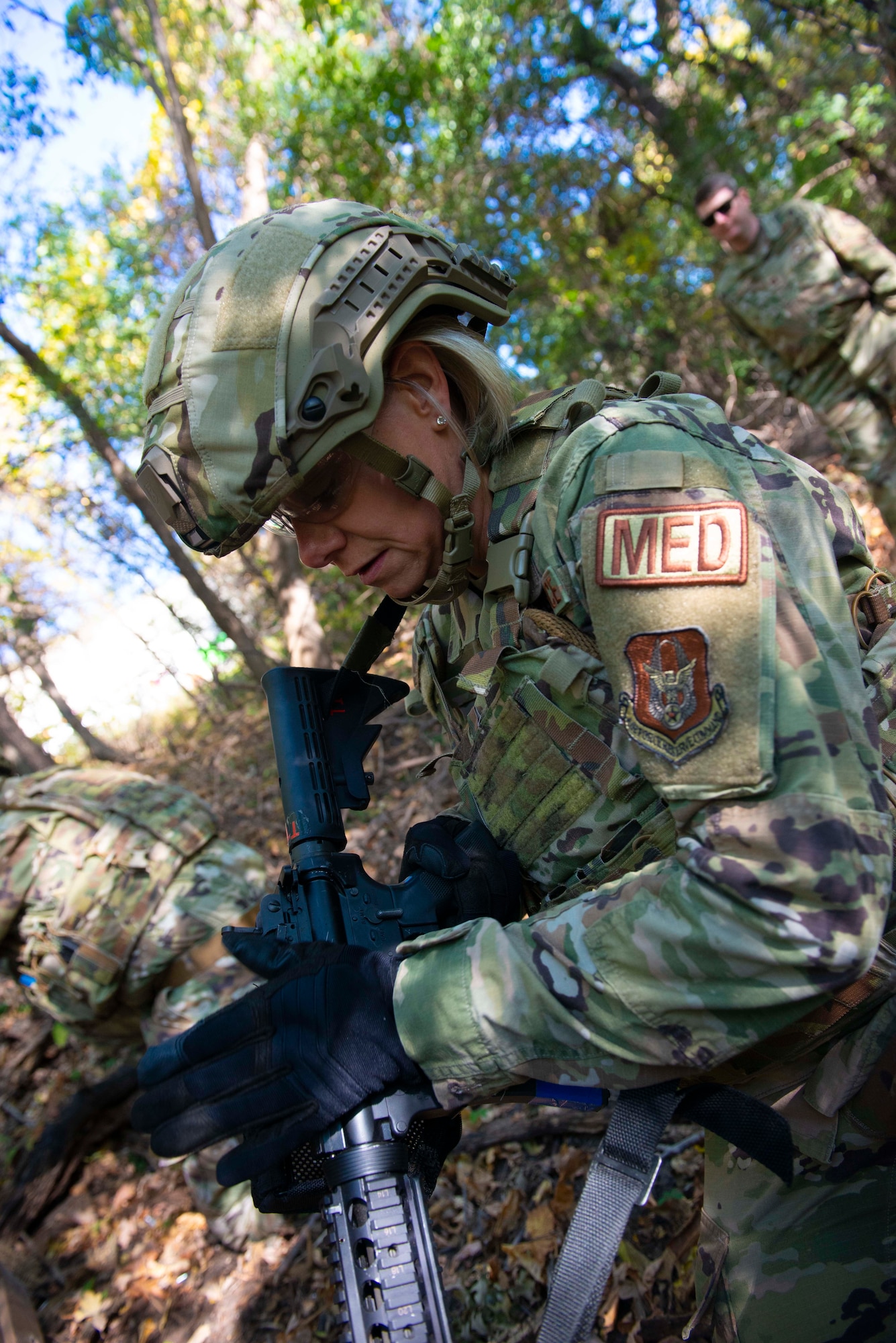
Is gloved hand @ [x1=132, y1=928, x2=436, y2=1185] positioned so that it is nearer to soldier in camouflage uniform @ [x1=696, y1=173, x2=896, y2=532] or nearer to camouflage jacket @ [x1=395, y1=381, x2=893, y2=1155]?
camouflage jacket @ [x1=395, y1=381, x2=893, y2=1155]

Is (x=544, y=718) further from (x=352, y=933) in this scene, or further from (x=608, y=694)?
(x=352, y=933)

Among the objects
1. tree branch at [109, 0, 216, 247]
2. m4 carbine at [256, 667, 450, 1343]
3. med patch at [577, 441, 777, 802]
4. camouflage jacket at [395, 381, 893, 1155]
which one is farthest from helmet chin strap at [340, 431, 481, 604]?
tree branch at [109, 0, 216, 247]

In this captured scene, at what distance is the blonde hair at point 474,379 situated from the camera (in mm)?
1878

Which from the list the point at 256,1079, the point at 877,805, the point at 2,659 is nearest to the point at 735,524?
the point at 877,805

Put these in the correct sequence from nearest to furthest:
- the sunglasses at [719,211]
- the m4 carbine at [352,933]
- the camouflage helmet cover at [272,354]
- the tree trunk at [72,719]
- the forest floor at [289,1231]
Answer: the m4 carbine at [352,933] → the camouflage helmet cover at [272,354] → the forest floor at [289,1231] → the sunglasses at [719,211] → the tree trunk at [72,719]

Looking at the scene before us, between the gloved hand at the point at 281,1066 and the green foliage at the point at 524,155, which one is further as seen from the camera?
the green foliage at the point at 524,155

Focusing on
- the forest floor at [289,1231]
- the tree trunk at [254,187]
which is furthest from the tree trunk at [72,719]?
the tree trunk at [254,187]

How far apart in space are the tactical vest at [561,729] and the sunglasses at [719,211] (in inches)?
200

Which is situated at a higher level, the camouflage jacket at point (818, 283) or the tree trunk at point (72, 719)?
the camouflage jacket at point (818, 283)

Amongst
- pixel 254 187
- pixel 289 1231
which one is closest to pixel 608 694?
pixel 289 1231

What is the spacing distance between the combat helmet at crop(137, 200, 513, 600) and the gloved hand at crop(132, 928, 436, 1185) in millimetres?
903

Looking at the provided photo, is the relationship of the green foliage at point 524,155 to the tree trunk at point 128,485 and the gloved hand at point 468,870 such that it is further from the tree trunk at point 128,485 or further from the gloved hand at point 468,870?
the gloved hand at point 468,870

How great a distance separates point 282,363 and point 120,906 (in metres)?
3.23

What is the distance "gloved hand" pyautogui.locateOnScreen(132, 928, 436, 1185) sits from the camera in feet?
4.81
